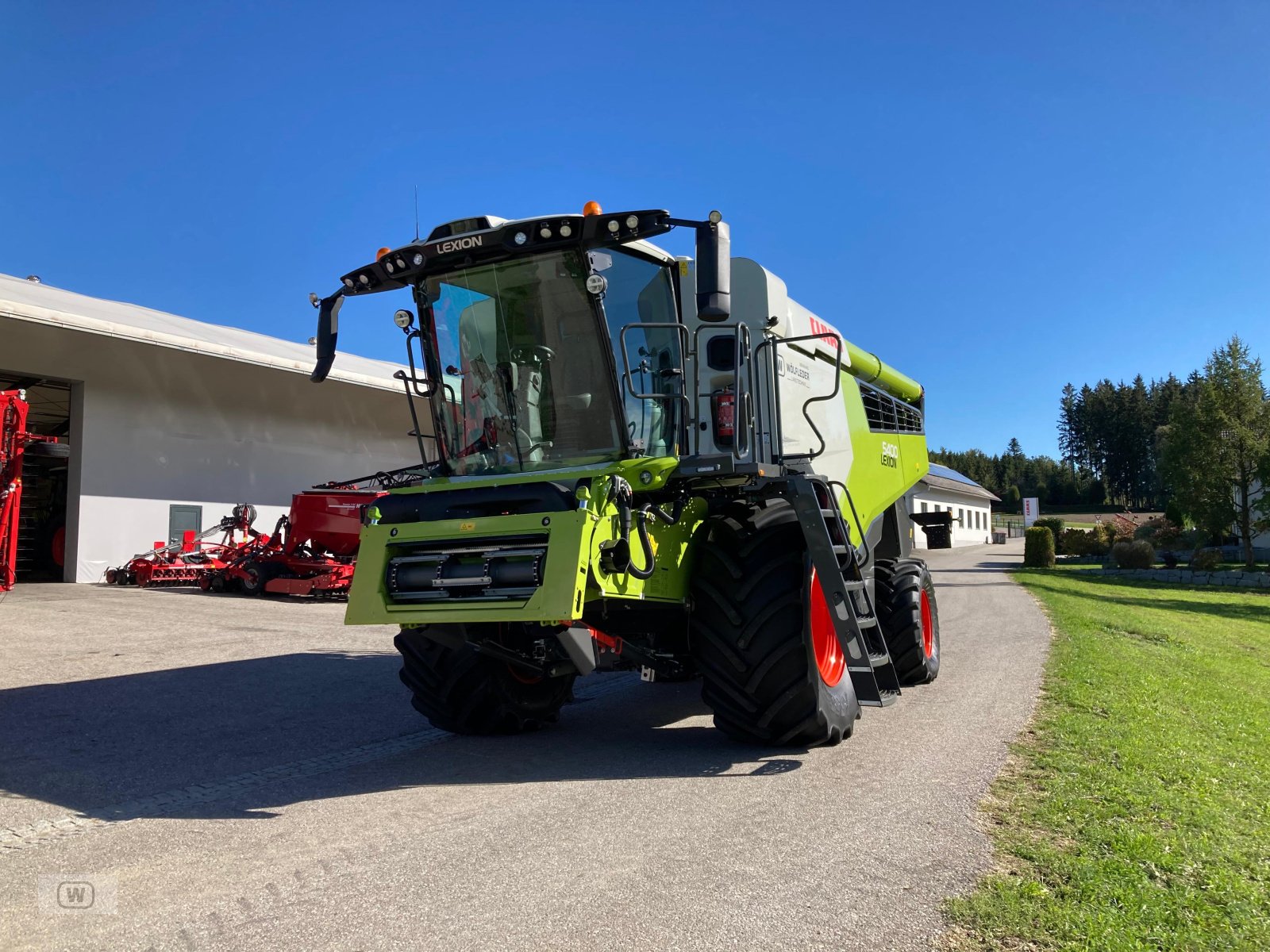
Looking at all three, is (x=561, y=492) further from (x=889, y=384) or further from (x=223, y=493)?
(x=223, y=493)

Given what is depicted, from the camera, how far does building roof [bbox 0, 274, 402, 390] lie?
16.5 m

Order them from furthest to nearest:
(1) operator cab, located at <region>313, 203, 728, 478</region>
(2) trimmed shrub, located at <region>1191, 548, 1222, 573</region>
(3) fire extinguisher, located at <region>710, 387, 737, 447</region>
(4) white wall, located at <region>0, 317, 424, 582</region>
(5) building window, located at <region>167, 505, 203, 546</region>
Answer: (2) trimmed shrub, located at <region>1191, 548, 1222, 573</region> < (5) building window, located at <region>167, 505, 203, 546</region> < (4) white wall, located at <region>0, 317, 424, 582</region> < (3) fire extinguisher, located at <region>710, 387, 737, 447</region> < (1) operator cab, located at <region>313, 203, 728, 478</region>

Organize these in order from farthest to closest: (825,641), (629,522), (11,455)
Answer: (11,455)
(825,641)
(629,522)

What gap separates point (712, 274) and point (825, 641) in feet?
8.76

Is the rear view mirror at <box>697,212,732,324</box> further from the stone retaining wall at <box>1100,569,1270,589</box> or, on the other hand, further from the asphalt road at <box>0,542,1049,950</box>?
the stone retaining wall at <box>1100,569,1270,589</box>

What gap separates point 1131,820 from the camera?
14.5 ft

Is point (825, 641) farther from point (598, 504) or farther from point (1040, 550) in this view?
point (1040, 550)

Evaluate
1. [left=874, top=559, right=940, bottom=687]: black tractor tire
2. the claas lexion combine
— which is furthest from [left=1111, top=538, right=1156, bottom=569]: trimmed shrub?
the claas lexion combine

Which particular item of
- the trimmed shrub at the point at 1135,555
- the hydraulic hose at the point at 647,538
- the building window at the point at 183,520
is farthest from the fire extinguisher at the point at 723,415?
the trimmed shrub at the point at 1135,555

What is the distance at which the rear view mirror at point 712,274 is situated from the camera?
5.05 m

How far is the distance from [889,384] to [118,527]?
636 inches

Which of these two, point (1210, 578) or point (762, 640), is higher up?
point (762, 640)

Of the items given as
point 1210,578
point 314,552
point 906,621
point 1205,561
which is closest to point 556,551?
point 906,621

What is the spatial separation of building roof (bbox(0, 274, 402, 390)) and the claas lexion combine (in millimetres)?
13067
